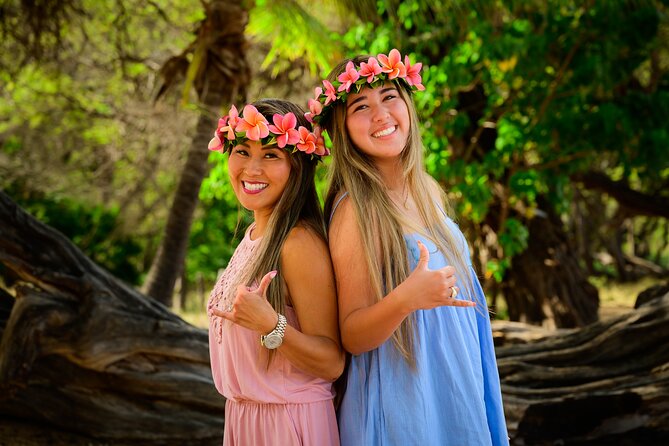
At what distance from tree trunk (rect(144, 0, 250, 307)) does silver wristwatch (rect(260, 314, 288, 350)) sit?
262 inches

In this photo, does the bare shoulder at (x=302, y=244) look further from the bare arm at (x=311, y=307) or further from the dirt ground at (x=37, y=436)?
the dirt ground at (x=37, y=436)

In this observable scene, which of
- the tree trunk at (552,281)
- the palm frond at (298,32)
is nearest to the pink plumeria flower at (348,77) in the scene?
the palm frond at (298,32)

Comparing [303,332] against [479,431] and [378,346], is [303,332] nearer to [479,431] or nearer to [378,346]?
[378,346]

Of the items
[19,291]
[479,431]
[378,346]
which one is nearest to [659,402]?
[479,431]

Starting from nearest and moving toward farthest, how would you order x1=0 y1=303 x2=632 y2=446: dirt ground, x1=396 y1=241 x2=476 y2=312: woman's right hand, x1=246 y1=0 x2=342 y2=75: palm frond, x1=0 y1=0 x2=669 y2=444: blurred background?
x1=396 y1=241 x2=476 y2=312: woman's right hand → x1=0 y1=303 x2=632 y2=446: dirt ground → x1=0 y1=0 x2=669 y2=444: blurred background → x1=246 y1=0 x2=342 y2=75: palm frond

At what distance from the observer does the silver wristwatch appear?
2355 millimetres

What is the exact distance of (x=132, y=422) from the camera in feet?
16.1

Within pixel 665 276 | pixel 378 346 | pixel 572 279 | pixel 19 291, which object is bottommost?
pixel 378 346

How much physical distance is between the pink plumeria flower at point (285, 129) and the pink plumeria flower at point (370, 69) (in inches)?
12.0

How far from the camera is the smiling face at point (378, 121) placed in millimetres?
2658

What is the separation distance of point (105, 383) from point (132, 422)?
32cm

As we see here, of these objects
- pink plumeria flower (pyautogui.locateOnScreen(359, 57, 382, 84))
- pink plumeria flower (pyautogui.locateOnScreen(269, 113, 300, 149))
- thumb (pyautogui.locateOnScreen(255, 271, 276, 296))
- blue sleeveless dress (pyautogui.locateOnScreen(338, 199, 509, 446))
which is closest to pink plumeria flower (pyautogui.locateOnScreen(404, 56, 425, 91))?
pink plumeria flower (pyautogui.locateOnScreen(359, 57, 382, 84))

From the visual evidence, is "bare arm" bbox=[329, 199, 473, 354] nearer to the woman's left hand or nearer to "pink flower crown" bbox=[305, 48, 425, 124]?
the woman's left hand

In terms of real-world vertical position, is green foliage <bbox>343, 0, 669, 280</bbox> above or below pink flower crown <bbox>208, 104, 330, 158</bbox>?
above
